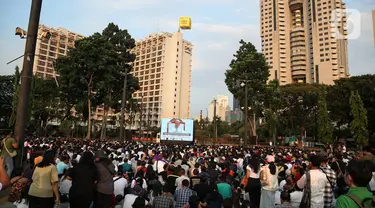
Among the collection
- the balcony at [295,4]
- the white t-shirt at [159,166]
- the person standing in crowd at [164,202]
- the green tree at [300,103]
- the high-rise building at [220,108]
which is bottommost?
the person standing in crowd at [164,202]

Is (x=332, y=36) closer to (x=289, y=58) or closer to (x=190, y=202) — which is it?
(x=289, y=58)

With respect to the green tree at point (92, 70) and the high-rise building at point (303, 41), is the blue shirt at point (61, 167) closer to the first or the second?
the green tree at point (92, 70)

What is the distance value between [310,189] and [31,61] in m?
6.13

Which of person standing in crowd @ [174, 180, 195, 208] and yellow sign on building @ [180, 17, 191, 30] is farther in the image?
yellow sign on building @ [180, 17, 191, 30]

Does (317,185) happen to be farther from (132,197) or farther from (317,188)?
(132,197)

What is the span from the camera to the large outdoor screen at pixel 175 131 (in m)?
30.8

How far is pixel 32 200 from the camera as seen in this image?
4176mm

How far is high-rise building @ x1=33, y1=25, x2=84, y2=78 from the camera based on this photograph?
85438 mm

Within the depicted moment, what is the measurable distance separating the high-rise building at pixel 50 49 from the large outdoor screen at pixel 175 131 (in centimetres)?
6527

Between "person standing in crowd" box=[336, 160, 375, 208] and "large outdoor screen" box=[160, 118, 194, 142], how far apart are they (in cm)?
2851

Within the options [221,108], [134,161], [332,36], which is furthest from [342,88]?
[221,108]

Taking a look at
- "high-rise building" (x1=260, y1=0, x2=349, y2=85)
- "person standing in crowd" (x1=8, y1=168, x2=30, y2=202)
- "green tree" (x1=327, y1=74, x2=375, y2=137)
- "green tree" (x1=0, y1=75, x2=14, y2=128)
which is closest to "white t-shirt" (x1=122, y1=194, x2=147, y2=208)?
"person standing in crowd" (x1=8, y1=168, x2=30, y2=202)

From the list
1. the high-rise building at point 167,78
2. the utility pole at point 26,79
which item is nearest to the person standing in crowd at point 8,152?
the utility pole at point 26,79

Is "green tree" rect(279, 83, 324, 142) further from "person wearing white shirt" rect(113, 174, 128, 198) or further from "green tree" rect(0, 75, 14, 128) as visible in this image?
"green tree" rect(0, 75, 14, 128)
